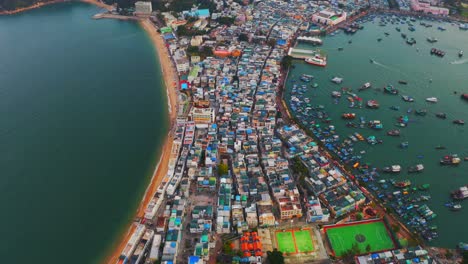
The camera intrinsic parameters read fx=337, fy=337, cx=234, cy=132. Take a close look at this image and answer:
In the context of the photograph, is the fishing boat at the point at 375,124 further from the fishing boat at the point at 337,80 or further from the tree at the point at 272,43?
the tree at the point at 272,43

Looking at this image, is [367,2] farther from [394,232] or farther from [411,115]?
[394,232]

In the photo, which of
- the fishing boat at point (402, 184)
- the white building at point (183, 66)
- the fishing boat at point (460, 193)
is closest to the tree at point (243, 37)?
the white building at point (183, 66)

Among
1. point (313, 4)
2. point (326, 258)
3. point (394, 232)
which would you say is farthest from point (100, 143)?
point (313, 4)

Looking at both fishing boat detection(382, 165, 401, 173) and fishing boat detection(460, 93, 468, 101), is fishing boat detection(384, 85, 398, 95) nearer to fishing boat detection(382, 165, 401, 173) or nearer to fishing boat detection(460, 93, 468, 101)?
fishing boat detection(460, 93, 468, 101)

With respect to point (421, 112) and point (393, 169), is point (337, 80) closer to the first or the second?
point (421, 112)

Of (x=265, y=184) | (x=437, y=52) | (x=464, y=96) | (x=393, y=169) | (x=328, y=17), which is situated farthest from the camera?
(x=328, y=17)

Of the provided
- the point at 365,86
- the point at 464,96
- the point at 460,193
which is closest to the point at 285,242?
the point at 460,193
